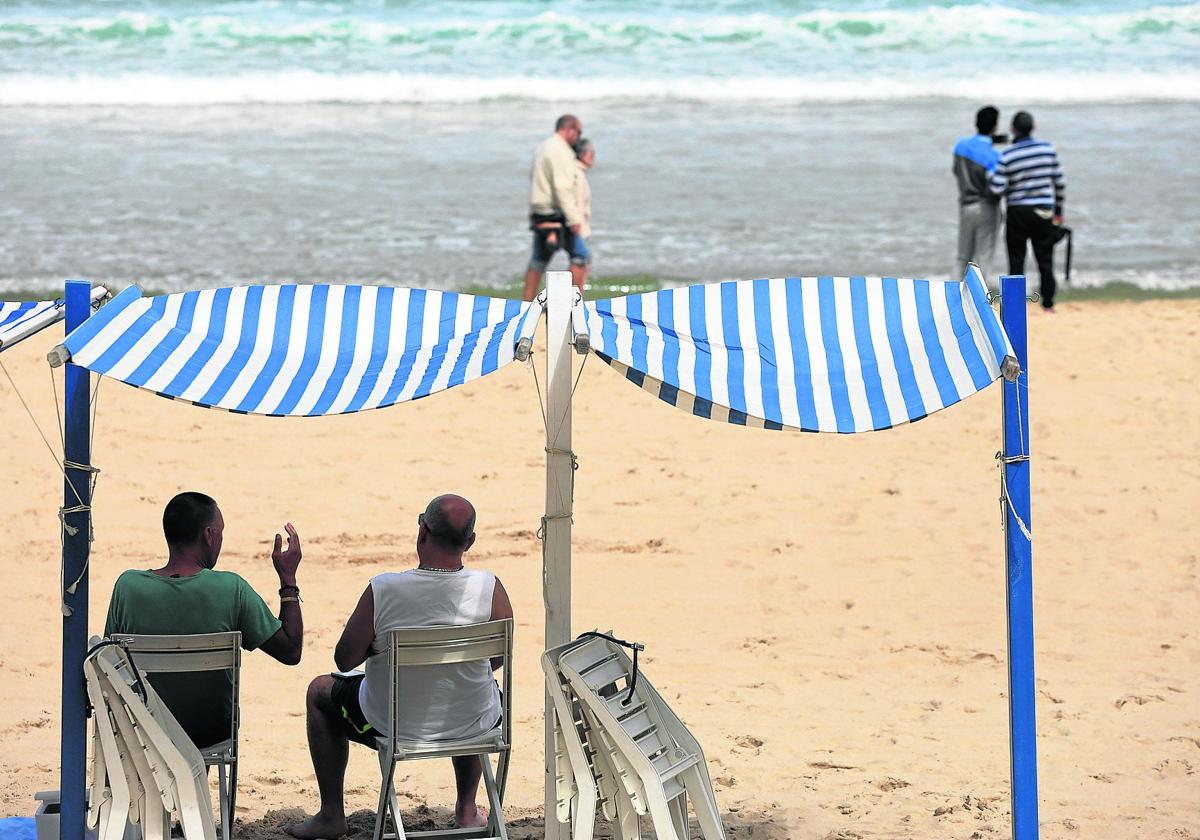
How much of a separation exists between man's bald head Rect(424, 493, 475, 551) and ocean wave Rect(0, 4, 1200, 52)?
2205 centimetres

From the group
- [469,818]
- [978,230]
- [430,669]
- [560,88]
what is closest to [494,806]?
[469,818]

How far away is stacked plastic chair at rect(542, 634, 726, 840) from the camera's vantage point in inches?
143

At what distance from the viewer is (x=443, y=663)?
159 inches

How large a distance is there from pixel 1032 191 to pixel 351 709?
28.1 ft

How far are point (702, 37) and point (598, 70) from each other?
8.56 feet

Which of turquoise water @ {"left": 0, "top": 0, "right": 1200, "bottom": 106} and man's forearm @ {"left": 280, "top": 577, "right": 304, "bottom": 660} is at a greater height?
turquoise water @ {"left": 0, "top": 0, "right": 1200, "bottom": 106}

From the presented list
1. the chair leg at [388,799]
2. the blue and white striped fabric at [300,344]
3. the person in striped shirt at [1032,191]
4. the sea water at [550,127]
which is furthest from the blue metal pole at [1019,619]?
the sea water at [550,127]

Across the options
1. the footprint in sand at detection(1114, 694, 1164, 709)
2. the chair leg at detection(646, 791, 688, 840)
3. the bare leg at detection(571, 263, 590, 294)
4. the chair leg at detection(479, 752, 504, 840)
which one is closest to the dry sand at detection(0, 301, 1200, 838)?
the footprint in sand at detection(1114, 694, 1164, 709)

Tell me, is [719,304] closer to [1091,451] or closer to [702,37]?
[1091,451]

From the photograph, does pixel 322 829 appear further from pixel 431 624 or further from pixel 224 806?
pixel 431 624

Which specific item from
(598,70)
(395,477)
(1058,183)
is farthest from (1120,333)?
(598,70)

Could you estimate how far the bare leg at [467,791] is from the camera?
4371 mm

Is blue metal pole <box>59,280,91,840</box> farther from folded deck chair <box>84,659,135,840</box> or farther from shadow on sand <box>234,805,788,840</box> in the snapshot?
shadow on sand <box>234,805,788,840</box>

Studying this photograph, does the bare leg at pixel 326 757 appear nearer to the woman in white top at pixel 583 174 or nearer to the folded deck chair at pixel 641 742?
the folded deck chair at pixel 641 742
